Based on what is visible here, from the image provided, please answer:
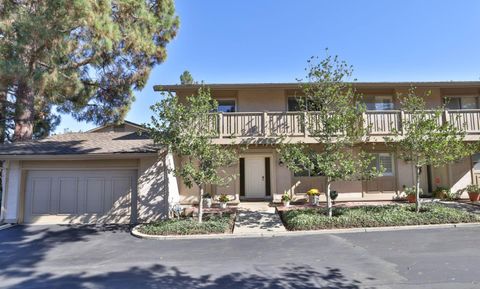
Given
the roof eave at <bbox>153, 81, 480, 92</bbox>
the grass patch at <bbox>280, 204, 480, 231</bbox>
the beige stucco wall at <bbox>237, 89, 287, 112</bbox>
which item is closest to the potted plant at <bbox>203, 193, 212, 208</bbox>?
the grass patch at <bbox>280, 204, 480, 231</bbox>

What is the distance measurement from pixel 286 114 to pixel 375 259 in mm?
8300

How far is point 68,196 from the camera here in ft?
40.0

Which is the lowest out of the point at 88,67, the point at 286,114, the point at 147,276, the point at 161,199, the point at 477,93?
the point at 147,276

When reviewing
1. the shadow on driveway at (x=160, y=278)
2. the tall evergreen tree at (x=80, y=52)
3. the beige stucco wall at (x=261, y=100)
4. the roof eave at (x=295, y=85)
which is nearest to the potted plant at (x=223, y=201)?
the beige stucco wall at (x=261, y=100)

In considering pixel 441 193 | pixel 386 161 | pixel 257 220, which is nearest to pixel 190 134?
pixel 257 220

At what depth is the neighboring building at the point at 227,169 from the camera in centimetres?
1202

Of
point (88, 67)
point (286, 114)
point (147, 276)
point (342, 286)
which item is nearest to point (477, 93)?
point (286, 114)

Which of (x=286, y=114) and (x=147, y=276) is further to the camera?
(x=286, y=114)

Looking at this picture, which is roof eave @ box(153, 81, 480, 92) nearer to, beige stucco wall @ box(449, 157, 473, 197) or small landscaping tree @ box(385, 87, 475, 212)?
small landscaping tree @ box(385, 87, 475, 212)

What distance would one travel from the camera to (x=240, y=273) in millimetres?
6184

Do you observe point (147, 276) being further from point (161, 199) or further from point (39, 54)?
point (39, 54)

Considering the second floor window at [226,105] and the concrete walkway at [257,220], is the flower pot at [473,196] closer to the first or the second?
the concrete walkway at [257,220]

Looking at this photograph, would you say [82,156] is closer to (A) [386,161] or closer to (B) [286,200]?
(B) [286,200]

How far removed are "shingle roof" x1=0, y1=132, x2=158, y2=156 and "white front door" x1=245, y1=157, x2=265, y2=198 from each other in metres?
5.06
